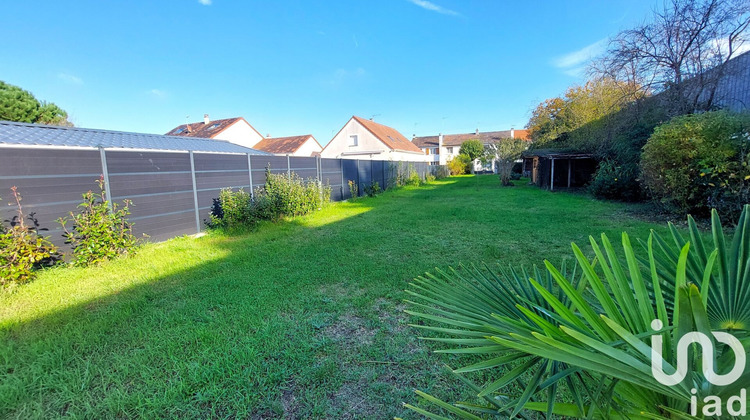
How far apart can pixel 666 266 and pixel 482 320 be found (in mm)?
589


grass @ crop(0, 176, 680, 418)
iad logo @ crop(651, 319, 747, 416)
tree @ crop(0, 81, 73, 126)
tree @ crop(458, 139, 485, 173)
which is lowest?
grass @ crop(0, 176, 680, 418)

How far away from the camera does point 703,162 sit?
5676 mm

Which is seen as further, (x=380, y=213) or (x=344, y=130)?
(x=344, y=130)

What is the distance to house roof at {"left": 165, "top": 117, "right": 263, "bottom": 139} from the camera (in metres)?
24.1

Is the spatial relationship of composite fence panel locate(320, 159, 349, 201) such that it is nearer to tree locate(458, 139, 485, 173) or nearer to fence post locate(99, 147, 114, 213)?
fence post locate(99, 147, 114, 213)

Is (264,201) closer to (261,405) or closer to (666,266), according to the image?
(261,405)

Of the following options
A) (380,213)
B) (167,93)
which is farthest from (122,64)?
(380,213)

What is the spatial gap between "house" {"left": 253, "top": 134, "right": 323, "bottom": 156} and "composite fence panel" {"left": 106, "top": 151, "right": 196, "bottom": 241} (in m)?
21.5

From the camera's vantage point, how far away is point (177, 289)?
352 cm

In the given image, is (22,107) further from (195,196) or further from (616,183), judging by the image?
(616,183)

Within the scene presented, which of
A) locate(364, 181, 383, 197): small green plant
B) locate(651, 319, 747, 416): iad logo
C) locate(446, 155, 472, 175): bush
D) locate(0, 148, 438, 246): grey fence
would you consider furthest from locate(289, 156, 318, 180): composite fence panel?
locate(446, 155, 472, 175): bush

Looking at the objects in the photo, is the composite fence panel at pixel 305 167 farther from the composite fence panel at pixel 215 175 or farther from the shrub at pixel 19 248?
the shrub at pixel 19 248

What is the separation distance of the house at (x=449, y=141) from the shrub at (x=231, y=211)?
33579mm

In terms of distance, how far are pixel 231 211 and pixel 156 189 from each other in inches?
55.0
